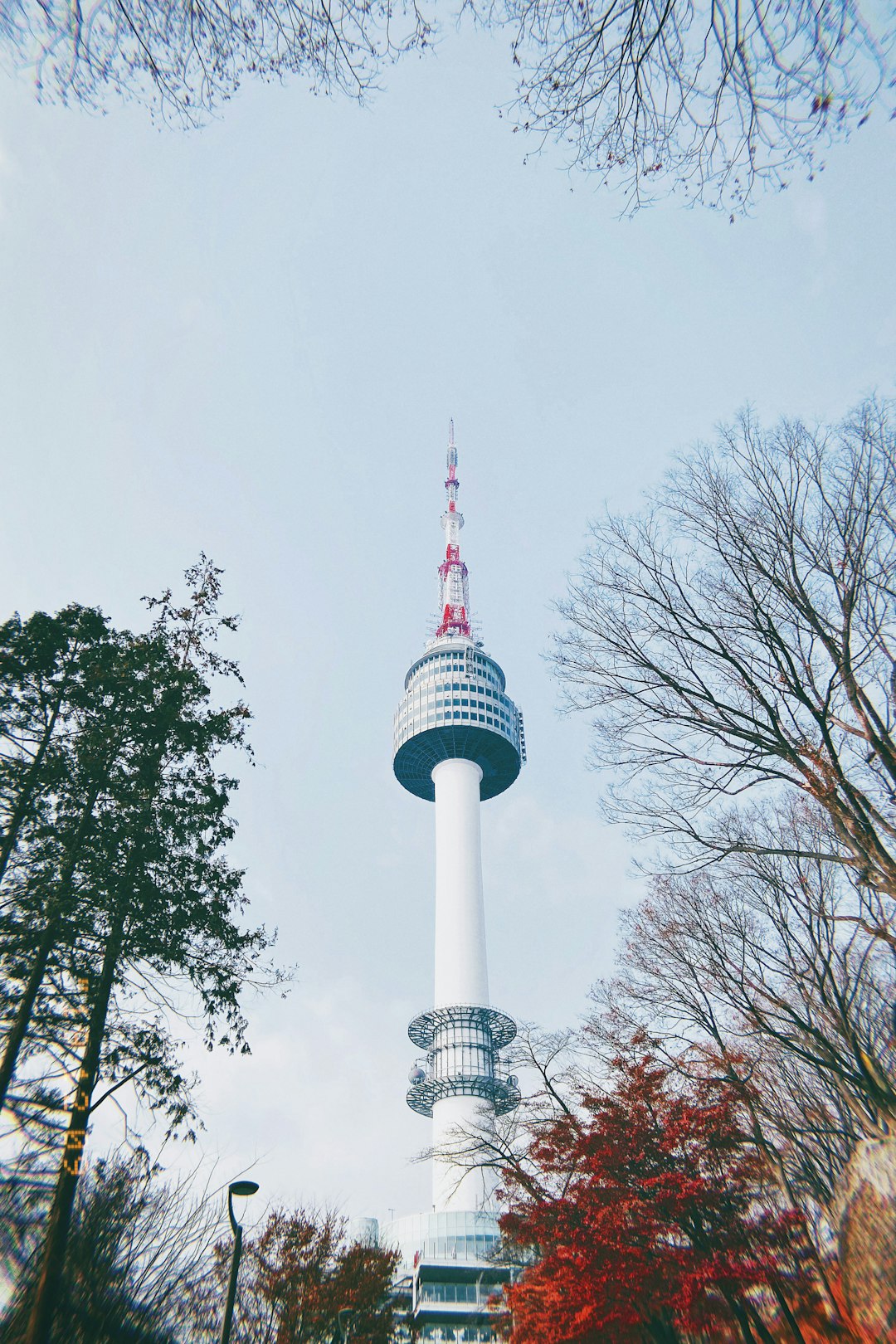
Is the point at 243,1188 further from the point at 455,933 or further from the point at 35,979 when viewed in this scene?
the point at 455,933

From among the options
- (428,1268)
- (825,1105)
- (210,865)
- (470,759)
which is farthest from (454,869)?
(210,865)

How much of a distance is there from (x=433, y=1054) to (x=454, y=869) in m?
17.3

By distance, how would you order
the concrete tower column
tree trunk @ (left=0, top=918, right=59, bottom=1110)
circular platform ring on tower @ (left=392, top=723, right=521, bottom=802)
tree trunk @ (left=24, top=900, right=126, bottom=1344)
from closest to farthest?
tree trunk @ (left=24, top=900, right=126, bottom=1344), tree trunk @ (left=0, top=918, right=59, bottom=1110), the concrete tower column, circular platform ring on tower @ (left=392, top=723, right=521, bottom=802)

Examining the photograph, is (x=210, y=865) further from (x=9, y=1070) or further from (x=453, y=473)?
(x=453, y=473)

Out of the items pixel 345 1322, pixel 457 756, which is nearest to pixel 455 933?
pixel 457 756

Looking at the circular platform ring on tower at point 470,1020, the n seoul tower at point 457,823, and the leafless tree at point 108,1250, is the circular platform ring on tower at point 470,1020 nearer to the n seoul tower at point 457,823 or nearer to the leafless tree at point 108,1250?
the n seoul tower at point 457,823

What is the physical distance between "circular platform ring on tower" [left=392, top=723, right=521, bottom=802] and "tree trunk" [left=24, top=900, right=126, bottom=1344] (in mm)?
74846

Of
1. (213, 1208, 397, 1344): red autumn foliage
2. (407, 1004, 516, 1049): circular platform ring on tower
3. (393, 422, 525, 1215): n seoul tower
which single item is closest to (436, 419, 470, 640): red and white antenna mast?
(393, 422, 525, 1215): n seoul tower

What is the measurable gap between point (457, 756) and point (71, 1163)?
79.9 m

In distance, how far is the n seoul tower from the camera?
7094 centimetres

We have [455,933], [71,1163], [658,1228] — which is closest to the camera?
[71,1163]

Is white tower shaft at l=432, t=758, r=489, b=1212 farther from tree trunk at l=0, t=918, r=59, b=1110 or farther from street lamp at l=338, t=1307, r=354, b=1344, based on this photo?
tree trunk at l=0, t=918, r=59, b=1110

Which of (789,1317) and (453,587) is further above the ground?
(453,587)

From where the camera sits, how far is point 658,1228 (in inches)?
602
